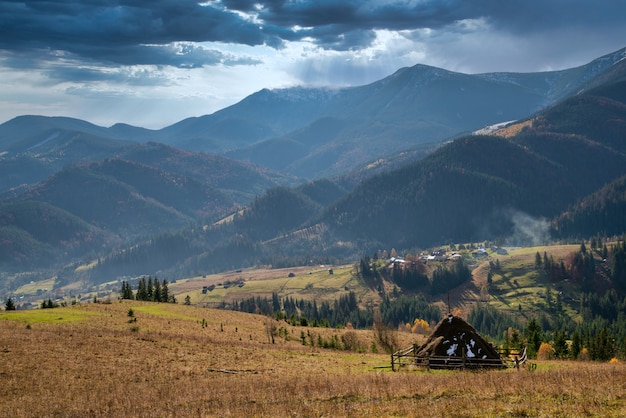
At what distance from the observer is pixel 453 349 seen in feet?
196

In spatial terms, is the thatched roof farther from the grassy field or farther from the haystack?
the grassy field

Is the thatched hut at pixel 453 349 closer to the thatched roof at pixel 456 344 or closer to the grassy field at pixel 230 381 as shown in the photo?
the thatched roof at pixel 456 344

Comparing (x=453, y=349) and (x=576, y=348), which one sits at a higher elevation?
(x=453, y=349)

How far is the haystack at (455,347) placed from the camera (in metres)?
57.3

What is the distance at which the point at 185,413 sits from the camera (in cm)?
3362

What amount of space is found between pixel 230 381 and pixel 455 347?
25867 millimetres

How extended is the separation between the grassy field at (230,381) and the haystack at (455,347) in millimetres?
4911

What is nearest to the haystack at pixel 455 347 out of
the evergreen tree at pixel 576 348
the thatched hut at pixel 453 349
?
the thatched hut at pixel 453 349

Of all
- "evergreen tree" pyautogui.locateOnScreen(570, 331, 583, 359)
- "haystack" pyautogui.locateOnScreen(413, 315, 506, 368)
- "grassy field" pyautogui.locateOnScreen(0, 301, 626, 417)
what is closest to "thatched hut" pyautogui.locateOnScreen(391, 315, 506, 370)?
"haystack" pyautogui.locateOnScreen(413, 315, 506, 368)

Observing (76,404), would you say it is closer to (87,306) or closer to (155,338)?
(155,338)

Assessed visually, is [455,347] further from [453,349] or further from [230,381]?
[230,381]

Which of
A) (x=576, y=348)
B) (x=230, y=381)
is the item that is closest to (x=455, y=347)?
(x=230, y=381)

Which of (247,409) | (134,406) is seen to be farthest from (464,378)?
(134,406)

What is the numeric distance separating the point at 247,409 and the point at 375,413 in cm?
795
